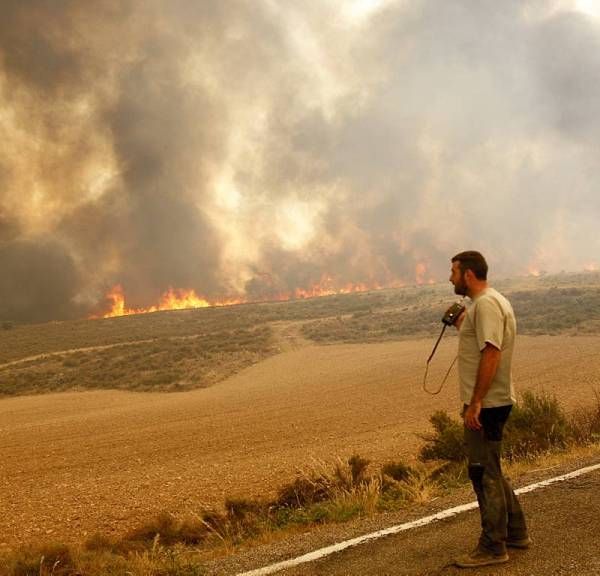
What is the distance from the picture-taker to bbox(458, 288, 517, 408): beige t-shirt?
4266 mm

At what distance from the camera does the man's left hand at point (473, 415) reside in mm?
4312

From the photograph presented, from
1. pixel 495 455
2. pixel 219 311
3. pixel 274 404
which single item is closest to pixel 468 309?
pixel 495 455

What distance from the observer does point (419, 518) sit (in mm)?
5621

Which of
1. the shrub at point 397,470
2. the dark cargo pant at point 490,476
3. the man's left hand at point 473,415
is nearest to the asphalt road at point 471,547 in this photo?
the dark cargo pant at point 490,476

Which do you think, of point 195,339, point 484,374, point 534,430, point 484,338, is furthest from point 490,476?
point 195,339

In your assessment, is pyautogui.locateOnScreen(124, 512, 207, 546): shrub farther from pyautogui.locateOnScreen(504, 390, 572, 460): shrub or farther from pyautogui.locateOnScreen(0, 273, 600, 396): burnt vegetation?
pyautogui.locateOnScreen(0, 273, 600, 396): burnt vegetation

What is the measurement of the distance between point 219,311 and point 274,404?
177 feet

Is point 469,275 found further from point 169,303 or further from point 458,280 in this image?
point 169,303

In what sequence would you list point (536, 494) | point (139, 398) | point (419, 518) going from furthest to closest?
point (139, 398)
point (536, 494)
point (419, 518)

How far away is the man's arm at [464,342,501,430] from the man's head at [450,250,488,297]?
21.4 inches

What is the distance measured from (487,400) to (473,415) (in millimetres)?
177

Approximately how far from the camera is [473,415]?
4316mm

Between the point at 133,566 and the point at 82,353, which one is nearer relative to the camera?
the point at 133,566

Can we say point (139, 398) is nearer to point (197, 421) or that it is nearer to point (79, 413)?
point (79, 413)
